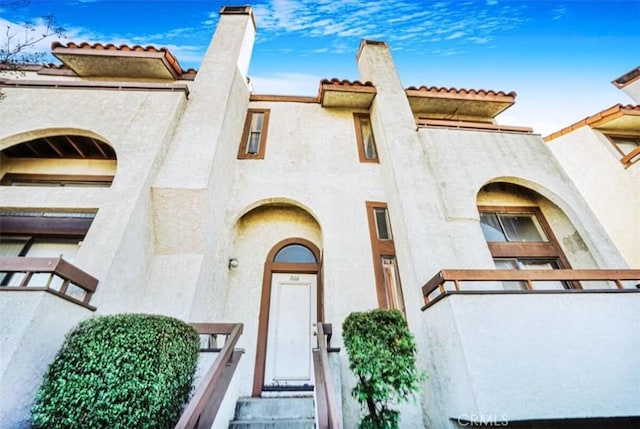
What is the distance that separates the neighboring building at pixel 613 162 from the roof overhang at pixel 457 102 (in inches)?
123

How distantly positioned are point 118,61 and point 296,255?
23.0ft

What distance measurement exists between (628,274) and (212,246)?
679 cm

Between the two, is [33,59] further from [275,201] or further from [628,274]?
[628,274]

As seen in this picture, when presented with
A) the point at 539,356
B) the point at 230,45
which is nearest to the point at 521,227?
the point at 539,356

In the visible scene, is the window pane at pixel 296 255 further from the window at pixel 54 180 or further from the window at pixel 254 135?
the window at pixel 54 180

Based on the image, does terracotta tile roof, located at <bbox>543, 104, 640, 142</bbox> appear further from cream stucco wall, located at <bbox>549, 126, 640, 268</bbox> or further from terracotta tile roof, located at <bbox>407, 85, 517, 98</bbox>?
terracotta tile roof, located at <bbox>407, 85, 517, 98</bbox>

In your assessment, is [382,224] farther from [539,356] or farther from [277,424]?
[277,424]

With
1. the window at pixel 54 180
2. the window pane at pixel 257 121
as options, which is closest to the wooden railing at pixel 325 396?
the window pane at pixel 257 121

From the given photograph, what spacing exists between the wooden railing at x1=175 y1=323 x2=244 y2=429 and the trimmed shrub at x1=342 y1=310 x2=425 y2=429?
156 cm

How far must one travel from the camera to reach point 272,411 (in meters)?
3.98

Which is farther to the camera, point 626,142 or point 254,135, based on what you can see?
point 626,142

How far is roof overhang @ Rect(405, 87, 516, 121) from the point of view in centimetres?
741

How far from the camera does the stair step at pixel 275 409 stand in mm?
3928

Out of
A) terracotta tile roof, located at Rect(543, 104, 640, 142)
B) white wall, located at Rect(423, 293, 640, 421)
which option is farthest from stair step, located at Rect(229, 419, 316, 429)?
terracotta tile roof, located at Rect(543, 104, 640, 142)
